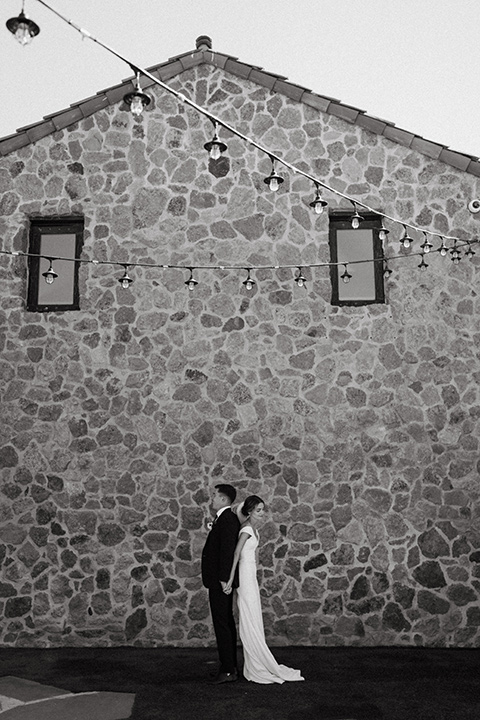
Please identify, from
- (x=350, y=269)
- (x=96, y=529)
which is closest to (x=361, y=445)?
(x=350, y=269)

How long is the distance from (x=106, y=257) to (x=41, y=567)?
9.99ft

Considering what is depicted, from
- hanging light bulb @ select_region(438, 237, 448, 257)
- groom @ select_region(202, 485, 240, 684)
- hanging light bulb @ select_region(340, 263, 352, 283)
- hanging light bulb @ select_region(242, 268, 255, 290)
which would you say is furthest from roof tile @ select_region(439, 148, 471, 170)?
groom @ select_region(202, 485, 240, 684)

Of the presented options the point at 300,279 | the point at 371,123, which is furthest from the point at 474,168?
the point at 300,279

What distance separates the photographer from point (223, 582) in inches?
194

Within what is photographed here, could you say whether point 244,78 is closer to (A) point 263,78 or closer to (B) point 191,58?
(A) point 263,78

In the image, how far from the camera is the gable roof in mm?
6730

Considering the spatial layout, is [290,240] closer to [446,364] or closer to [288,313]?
[288,313]

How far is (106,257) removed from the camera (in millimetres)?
6738

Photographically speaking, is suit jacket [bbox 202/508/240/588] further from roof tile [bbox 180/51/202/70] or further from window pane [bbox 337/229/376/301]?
roof tile [bbox 180/51/202/70]

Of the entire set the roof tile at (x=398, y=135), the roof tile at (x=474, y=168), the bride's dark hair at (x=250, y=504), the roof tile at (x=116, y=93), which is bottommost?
the bride's dark hair at (x=250, y=504)

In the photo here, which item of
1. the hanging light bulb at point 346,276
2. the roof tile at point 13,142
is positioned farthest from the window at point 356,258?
the roof tile at point 13,142

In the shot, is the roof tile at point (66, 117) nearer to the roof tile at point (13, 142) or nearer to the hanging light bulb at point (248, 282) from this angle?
the roof tile at point (13, 142)

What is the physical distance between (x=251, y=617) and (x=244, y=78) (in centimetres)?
521

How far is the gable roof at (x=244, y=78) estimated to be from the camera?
673cm
